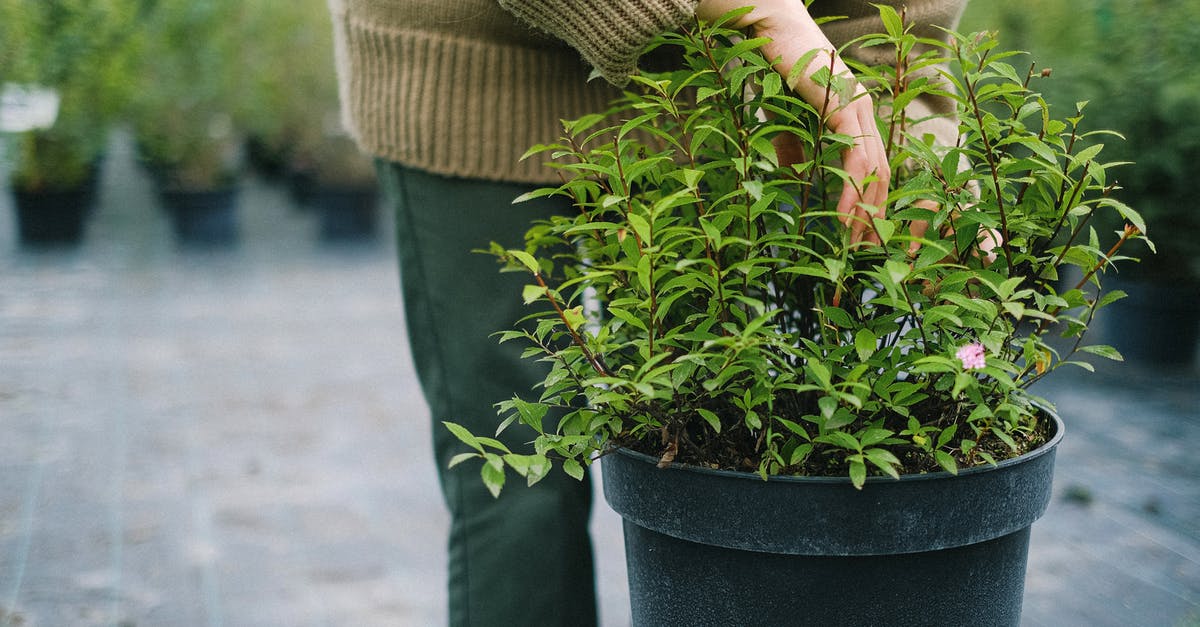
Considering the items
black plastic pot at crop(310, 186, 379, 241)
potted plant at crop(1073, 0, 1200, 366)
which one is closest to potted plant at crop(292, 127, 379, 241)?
black plastic pot at crop(310, 186, 379, 241)

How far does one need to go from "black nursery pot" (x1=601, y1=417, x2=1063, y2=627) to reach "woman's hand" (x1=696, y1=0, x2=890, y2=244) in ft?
0.78

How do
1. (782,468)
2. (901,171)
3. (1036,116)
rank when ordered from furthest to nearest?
(1036,116) → (901,171) → (782,468)

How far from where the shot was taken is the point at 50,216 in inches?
248

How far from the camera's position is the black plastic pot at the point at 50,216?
624 cm

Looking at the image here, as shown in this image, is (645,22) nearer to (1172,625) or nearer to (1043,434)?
(1043,434)

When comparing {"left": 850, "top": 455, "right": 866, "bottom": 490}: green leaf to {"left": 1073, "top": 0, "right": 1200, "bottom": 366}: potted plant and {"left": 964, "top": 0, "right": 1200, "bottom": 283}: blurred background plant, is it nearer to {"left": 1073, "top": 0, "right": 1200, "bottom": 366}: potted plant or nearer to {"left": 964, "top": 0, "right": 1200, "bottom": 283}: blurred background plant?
{"left": 964, "top": 0, "right": 1200, "bottom": 283}: blurred background plant

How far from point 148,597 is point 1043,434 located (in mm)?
2126

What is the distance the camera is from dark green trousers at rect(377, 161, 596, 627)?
151cm

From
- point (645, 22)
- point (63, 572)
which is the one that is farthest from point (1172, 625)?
point (63, 572)

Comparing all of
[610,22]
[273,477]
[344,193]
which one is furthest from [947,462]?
[344,193]

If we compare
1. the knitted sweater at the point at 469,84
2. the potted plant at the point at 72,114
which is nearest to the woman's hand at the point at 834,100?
the knitted sweater at the point at 469,84

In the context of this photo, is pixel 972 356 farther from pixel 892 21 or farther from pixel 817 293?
pixel 892 21

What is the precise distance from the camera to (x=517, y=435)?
5.01 ft

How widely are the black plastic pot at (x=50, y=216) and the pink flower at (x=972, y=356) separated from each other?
642 cm
